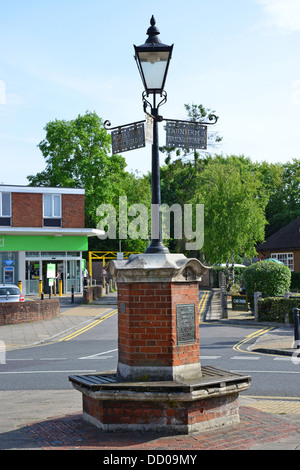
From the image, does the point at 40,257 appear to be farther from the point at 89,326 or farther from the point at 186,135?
the point at 186,135

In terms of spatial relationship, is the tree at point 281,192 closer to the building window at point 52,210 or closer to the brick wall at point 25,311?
the building window at point 52,210

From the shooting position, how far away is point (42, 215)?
34781 mm

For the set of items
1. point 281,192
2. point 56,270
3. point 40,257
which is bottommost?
point 56,270

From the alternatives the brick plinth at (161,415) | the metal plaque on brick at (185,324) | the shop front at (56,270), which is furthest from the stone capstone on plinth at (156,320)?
the shop front at (56,270)

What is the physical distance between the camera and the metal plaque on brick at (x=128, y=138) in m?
6.52

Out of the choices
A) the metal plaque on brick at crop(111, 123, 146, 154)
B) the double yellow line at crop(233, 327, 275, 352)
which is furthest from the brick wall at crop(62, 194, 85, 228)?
the metal plaque on brick at crop(111, 123, 146, 154)

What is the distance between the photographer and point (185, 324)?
6512 millimetres

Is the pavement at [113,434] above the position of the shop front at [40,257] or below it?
below

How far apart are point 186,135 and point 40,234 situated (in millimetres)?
28839

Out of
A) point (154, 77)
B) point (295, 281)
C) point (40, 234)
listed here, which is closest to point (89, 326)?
point (40, 234)

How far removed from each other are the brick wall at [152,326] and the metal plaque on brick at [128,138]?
1762mm

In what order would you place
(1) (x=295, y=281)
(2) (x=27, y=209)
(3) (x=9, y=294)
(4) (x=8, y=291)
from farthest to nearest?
(1) (x=295, y=281), (2) (x=27, y=209), (4) (x=8, y=291), (3) (x=9, y=294)
